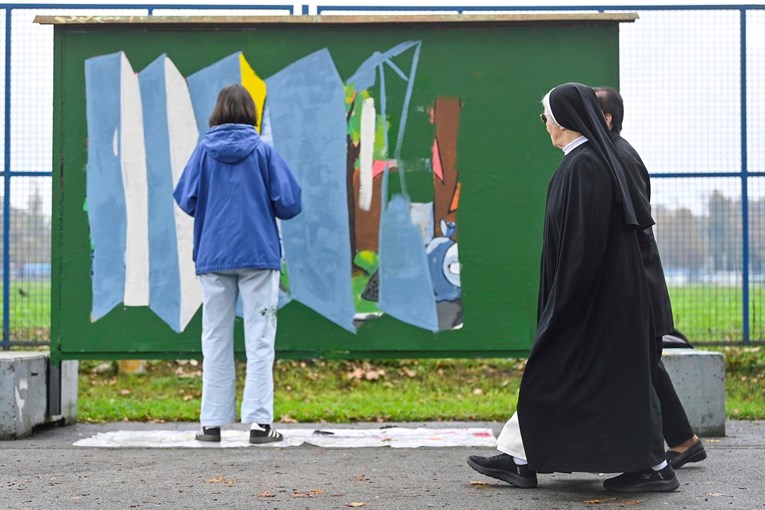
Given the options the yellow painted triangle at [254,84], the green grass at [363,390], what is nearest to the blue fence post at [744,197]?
the green grass at [363,390]

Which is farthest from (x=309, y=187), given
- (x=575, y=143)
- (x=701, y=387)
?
(x=701, y=387)

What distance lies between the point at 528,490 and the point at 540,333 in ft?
2.33

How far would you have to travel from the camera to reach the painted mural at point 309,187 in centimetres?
700

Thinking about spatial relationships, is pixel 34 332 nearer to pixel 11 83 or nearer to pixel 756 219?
pixel 11 83

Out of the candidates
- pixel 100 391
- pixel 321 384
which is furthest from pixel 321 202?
pixel 100 391

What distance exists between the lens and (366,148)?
7039 millimetres

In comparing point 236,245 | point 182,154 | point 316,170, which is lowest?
point 236,245

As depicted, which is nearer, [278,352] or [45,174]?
[278,352]

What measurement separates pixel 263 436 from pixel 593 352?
2333 mm

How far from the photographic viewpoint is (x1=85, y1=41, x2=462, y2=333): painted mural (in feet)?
23.0

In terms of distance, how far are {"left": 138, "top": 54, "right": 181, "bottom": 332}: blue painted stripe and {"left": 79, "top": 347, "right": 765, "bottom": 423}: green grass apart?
3.00 feet

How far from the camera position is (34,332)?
817cm

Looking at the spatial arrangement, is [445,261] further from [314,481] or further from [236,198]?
[314,481]

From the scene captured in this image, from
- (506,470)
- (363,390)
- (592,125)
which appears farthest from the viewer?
(363,390)
